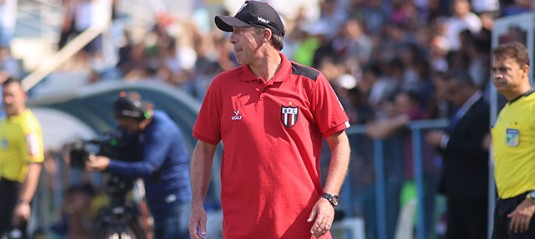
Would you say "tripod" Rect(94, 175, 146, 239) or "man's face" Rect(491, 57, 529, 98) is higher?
"man's face" Rect(491, 57, 529, 98)

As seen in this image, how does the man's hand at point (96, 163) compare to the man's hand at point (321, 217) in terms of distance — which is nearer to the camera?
the man's hand at point (321, 217)

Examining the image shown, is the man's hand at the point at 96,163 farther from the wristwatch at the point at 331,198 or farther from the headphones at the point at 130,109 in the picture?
the wristwatch at the point at 331,198

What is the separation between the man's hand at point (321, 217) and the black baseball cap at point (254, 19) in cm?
100

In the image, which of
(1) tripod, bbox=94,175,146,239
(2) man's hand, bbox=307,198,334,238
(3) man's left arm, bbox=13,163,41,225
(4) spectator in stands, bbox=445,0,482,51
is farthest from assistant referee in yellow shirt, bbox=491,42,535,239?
(4) spectator in stands, bbox=445,0,482,51

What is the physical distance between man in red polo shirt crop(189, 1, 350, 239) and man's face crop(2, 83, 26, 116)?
16.8ft

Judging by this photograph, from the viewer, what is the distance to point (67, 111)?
15406 millimetres

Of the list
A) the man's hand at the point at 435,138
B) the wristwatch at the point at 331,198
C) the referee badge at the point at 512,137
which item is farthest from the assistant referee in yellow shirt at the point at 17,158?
the wristwatch at the point at 331,198

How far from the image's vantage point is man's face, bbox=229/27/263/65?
21.4ft

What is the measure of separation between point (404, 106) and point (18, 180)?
399 centimetres

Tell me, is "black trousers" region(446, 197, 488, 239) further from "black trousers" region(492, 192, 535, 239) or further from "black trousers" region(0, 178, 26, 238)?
"black trousers" region(0, 178, 26, 238)

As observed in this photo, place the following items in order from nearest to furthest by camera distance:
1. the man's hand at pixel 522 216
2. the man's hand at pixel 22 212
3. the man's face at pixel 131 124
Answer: the man's hand at pixel 522 216 → the man's face at pixel 131 124 → the man's hand at pixel 22 212

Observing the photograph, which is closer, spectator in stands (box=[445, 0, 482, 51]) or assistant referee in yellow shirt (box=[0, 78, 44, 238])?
assistant referee in yellow shirt (box=[0, 78, 44, 238])

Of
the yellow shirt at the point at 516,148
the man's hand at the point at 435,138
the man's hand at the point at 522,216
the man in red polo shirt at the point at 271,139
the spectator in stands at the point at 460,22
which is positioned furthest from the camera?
the spectator in stands at the point at 460,22

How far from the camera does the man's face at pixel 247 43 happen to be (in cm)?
651
